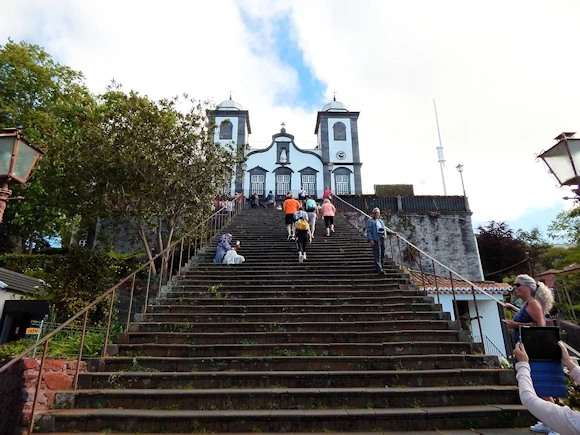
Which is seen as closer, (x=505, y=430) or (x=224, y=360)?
(x=505, y=430)

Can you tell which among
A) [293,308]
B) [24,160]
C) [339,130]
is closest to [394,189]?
[339,130]

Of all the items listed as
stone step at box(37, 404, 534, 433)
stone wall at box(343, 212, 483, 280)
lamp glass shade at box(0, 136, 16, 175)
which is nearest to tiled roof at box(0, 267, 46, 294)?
lamp glass shade at box(0, 136, 16, 175)

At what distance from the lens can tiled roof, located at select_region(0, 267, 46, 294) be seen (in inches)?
447

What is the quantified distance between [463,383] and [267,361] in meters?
2.71

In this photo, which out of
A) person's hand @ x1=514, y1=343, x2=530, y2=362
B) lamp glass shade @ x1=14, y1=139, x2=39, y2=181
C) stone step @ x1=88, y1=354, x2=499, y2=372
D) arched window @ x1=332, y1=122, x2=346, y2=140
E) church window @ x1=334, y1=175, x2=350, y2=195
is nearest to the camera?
person's hand @ x1=514, y1=343, x2=530, y2=362

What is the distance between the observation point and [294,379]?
4750mm

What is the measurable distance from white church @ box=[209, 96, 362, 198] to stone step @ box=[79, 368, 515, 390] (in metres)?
24.9

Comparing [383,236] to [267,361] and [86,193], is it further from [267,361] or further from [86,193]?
[86,193]

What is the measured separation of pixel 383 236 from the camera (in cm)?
853

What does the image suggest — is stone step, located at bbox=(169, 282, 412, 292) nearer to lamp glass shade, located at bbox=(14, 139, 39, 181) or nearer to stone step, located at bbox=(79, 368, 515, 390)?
stone step, located at bbox=(79, 368, 515, 390)

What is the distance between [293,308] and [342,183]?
25.1 metres

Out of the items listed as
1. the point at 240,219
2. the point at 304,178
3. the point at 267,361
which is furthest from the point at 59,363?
the point at 304,178

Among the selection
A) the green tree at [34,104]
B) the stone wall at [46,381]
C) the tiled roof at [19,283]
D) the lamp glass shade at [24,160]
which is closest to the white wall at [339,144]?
the green tree at [34,104]

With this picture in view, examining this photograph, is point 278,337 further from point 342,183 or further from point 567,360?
point 342,183
